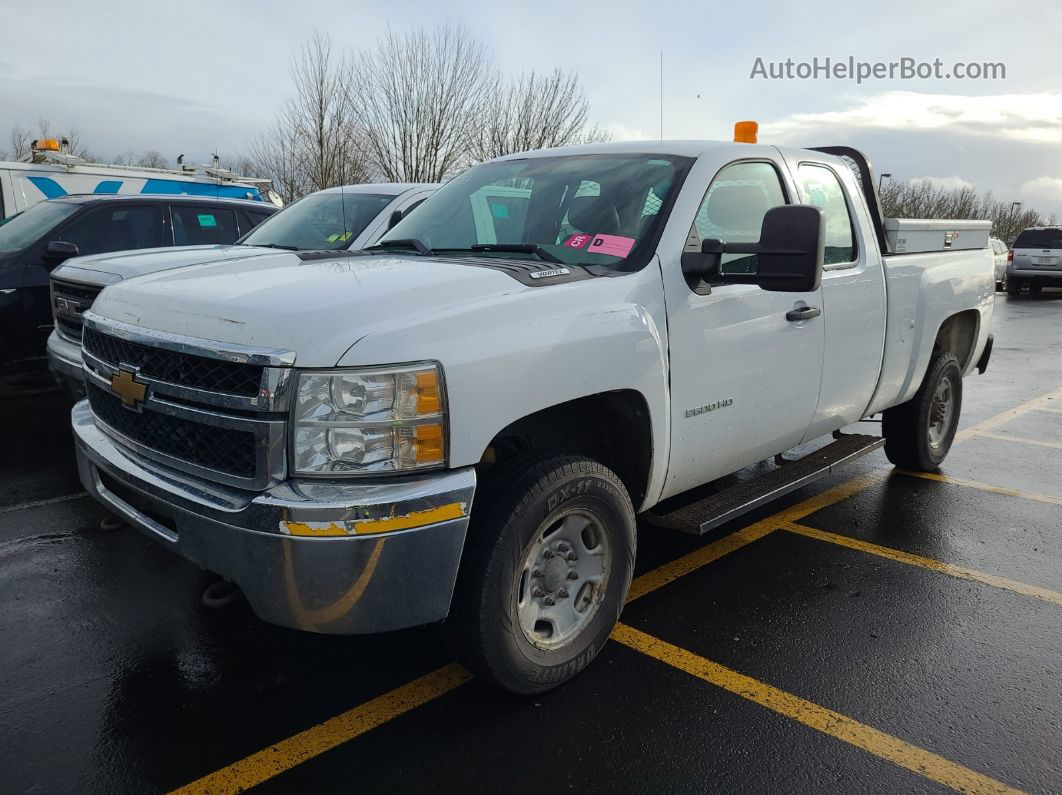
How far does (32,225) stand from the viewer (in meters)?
7.13

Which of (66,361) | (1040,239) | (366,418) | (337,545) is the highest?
(1040,239)

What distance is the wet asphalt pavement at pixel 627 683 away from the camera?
248 centimetres

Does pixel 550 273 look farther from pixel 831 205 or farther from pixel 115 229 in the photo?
pixel 115 229

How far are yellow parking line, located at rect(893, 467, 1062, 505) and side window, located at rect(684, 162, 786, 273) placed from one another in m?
2.76

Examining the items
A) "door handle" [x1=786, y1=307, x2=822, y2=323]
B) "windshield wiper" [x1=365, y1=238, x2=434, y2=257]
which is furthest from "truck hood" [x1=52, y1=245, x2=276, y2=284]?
"door handle" [x1=786, y1=307, x2=822, y2=323]

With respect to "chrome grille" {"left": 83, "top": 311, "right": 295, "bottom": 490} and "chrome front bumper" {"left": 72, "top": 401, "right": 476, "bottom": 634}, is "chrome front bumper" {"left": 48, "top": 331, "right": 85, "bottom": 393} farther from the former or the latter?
"chrome front bumper" {"left": 72, "top": 401, "right": 476, "bottom": 634}

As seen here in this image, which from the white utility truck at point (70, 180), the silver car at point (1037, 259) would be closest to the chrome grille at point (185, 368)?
the white utility truck at point (70, 180)

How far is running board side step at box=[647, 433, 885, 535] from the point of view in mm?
3412

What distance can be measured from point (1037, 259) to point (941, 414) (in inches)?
839

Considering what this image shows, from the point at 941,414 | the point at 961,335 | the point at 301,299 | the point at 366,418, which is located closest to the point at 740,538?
the point at 941,414

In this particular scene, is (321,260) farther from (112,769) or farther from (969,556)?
(969,556)

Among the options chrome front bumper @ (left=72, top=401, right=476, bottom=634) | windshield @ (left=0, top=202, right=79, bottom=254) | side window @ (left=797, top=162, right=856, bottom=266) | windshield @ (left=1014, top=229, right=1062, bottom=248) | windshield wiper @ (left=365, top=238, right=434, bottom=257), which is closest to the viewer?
chrome front bumper @ (left=72, top=401, right=476, bottom=634)

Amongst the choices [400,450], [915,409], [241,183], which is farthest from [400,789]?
[241,183]

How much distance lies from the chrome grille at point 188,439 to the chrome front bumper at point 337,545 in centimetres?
8
